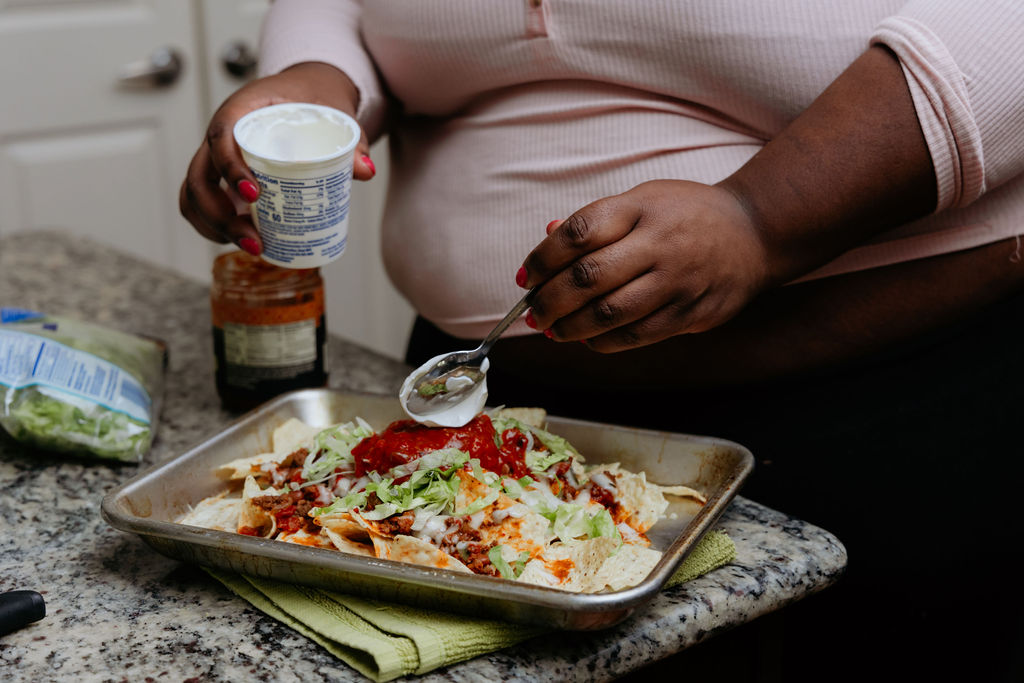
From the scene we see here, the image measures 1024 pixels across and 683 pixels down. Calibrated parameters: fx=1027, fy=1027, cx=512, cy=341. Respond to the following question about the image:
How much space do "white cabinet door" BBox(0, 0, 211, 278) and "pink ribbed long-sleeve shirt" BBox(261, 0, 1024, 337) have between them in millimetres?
1644

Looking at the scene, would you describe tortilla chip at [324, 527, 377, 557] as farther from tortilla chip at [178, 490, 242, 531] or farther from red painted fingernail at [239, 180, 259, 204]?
red painted fingernail at [239, 180, 259, 204]

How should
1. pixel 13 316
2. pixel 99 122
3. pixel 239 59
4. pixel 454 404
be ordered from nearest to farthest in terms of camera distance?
pixel 454 404, pixel 13 316, pixel 99 122, pixel 239 59

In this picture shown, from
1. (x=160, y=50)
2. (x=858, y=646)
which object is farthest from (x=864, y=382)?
(x=160, y=50)

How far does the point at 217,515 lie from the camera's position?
84 centimetres

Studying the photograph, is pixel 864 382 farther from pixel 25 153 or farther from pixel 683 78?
pixel 25 153

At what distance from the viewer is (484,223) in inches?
39.7

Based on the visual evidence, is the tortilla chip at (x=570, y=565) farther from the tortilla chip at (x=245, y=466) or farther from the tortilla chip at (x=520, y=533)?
the tortilla chip at (x=245, y=466)

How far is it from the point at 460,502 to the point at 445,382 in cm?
15

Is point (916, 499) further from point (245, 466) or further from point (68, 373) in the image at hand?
point (68, 373)

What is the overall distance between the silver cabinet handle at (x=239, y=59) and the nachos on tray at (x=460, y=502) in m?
2.06

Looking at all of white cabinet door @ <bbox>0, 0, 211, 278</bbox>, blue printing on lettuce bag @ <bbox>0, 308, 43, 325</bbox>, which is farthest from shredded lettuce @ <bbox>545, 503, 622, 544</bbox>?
white cabinet door @ <bbox>0, 0, 211, 278</bbox>

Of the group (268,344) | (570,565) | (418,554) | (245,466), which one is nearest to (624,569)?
(570,565)

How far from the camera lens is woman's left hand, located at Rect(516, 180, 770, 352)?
774 mm

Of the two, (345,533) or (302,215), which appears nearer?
(345,533)
